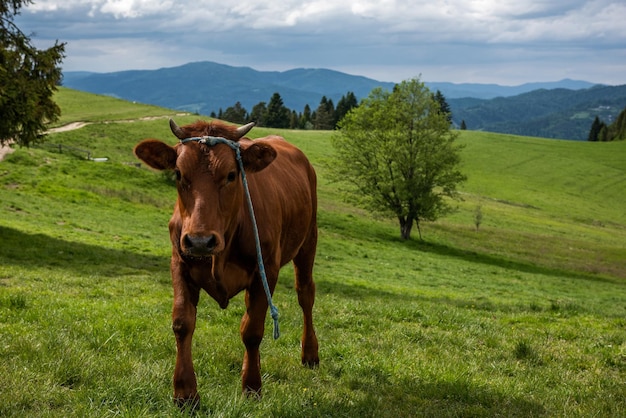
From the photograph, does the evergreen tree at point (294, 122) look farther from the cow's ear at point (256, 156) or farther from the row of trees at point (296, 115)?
the cow's ear at point (256, 156)

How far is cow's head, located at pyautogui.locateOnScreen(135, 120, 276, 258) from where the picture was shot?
15.3 feet

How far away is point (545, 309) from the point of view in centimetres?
1686

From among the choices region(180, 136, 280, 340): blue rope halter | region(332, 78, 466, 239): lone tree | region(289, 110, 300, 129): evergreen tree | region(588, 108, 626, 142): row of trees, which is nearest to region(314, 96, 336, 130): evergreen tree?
region(289, 110, 300, 129): evergreen tree

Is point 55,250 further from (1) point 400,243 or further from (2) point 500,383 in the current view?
(1) point 400,243

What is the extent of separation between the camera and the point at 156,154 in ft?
17.3

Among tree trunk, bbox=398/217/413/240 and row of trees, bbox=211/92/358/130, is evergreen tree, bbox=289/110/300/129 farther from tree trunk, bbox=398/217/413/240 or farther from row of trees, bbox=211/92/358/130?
tree trunk, bbox=398/217/413/240

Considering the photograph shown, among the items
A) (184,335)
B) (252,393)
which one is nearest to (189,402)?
(184,335)

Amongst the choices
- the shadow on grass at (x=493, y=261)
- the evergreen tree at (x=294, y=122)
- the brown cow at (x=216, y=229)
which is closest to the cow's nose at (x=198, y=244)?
the brown cow at (x=216, y=229)

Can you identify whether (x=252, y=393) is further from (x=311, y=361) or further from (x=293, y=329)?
(x=293, y=329)

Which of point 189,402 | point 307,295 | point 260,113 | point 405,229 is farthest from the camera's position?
point 260,113

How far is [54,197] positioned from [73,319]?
30.3 metres

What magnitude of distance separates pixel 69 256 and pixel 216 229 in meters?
17.4

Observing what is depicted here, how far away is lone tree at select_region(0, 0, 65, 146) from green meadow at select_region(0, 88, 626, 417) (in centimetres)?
427

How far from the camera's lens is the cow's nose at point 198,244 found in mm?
4562
